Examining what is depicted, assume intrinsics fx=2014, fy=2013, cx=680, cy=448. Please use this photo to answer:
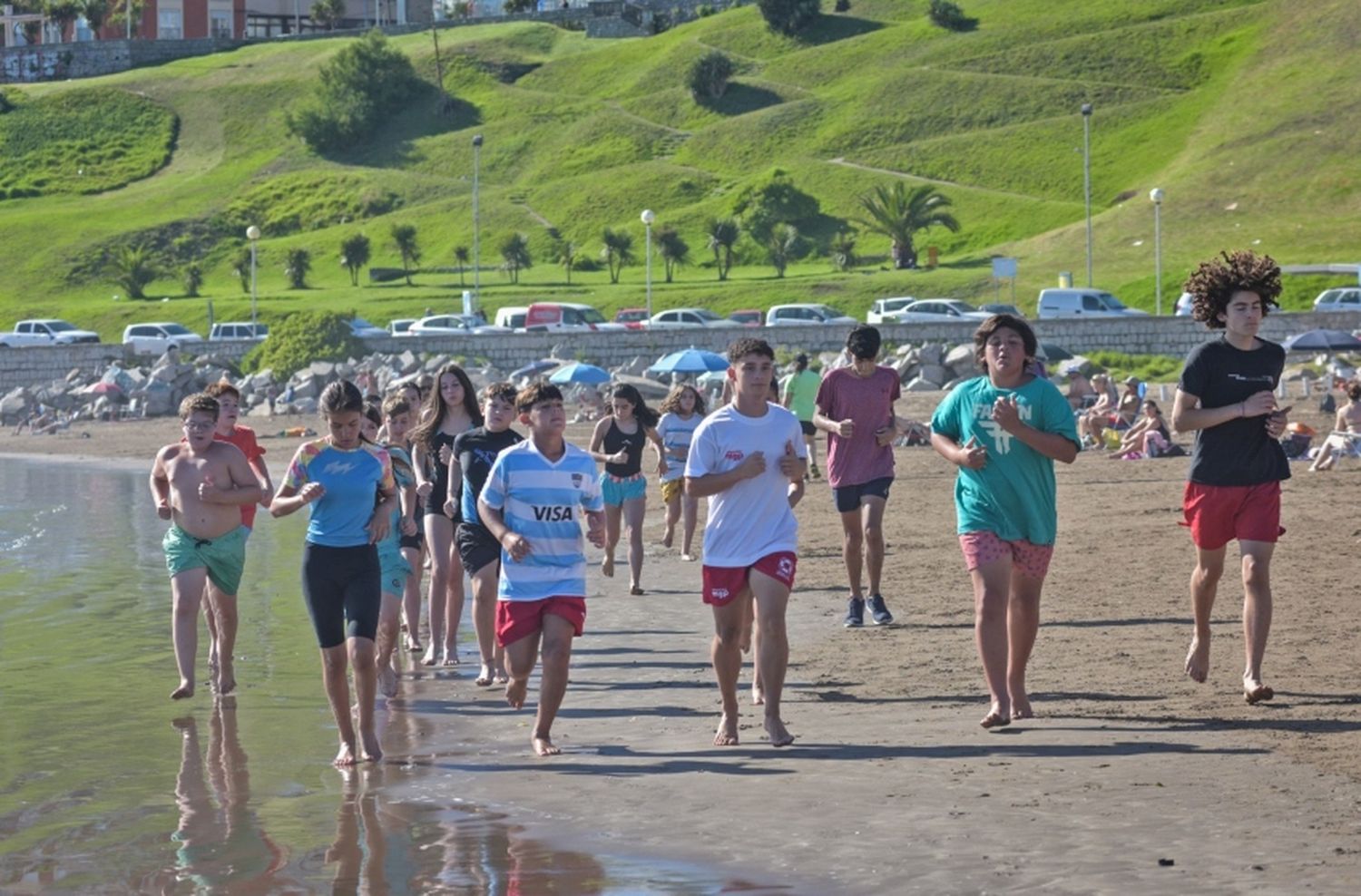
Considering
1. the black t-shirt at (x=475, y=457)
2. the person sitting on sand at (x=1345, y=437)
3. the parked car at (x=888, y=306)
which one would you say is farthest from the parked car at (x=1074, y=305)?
the black t-shirt at (x=475, y=457)

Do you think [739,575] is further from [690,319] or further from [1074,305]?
[690,319]

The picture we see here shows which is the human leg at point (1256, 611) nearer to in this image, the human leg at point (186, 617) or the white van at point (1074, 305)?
the human leg at point (186, 617)

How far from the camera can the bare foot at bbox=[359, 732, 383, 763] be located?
29.9 feet

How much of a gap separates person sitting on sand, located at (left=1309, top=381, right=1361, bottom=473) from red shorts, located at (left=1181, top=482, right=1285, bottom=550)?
1387 centimetres

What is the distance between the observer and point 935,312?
54.2 meters

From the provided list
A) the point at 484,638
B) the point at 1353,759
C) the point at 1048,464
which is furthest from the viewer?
the point at 484,638

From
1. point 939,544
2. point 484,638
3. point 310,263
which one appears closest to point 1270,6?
point 310,263

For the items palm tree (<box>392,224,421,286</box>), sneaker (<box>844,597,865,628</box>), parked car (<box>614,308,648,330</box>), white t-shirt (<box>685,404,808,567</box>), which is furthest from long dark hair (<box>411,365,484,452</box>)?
palm tree (<box>392,224,421,286</box>)

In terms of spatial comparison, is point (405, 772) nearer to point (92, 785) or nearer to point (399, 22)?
point (92, 785)

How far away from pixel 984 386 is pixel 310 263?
74059mm

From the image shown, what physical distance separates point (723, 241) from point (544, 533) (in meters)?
62.0

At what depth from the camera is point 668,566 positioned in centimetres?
1714

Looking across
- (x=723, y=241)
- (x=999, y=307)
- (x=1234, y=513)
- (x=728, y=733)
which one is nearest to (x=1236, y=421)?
(x=1234, y=513)

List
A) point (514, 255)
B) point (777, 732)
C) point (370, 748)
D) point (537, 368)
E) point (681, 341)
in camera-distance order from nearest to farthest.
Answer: point (777, 732) → point (370, 748) → point (537, 368) → point (681, 341) → point (514, 255)
